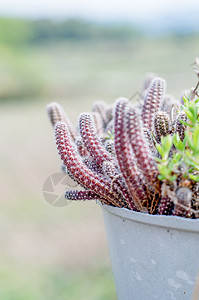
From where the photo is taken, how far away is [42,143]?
5.50 metres

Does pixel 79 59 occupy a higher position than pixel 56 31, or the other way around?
pixel 56 31

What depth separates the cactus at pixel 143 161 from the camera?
0.60 meters

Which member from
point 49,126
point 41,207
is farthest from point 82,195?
point 49,126

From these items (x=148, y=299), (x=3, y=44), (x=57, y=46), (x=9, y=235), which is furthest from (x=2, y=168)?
(x=57, y=46)

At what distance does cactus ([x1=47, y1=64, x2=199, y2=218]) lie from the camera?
60 centimetres

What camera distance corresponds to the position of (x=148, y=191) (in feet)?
2.15

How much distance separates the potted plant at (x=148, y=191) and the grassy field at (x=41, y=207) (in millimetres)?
340

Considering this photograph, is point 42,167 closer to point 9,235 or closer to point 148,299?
point 9,235

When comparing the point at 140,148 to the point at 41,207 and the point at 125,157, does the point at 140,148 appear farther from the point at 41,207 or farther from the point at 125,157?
the point at 41,207

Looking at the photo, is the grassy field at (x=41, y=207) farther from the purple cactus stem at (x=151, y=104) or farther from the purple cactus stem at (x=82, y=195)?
the purple cactus stem at (x=82, y=195)

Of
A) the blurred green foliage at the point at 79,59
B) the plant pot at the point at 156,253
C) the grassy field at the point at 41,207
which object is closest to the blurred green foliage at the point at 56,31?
the blurred green foliage at the point at 79,59

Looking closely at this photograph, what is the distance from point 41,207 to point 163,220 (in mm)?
2946

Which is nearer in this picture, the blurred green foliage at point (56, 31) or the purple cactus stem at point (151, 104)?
the purple cactus stem at point (151, 104)

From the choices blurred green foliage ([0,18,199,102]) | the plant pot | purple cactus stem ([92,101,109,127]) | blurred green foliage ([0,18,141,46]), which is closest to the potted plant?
the plant pot
